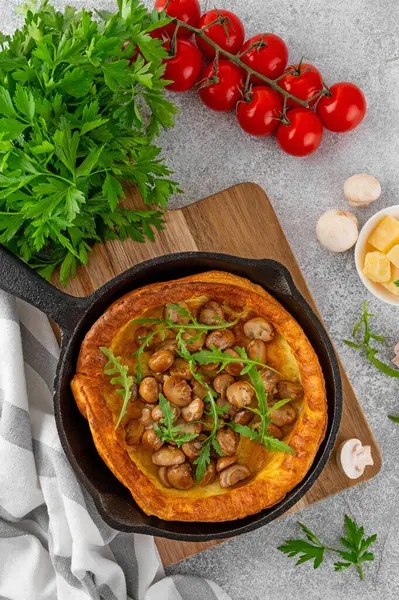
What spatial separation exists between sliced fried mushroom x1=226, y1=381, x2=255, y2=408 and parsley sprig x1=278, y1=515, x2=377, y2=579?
1.01 metres

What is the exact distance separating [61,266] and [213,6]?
5.25 feet

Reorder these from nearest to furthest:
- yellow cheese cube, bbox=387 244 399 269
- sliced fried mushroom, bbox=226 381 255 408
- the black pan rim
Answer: the black pan rim
sliced fried mushroom, bbox=226 381 255 408
yellow cheese cube, bbox=387 244 399 269

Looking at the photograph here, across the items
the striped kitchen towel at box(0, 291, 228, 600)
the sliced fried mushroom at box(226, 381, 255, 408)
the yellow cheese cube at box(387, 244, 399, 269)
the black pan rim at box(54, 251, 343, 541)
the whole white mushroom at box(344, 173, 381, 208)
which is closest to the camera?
the black pan rim at box(54, 251, 343, 541)

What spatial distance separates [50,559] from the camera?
128 inches

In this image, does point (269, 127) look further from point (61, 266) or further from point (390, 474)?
point (390, 474)

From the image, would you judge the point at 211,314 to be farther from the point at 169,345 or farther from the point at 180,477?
the point at 180,477

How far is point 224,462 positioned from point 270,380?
0.37 metres

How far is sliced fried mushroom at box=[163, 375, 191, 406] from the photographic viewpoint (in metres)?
2.80

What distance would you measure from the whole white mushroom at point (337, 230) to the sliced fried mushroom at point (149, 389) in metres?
1.21

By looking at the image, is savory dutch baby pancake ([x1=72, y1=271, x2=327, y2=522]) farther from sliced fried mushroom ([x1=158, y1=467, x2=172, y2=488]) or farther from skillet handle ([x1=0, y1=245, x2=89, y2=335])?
skillet handle ([x1=0, y1=245, x2=89, y2=335])

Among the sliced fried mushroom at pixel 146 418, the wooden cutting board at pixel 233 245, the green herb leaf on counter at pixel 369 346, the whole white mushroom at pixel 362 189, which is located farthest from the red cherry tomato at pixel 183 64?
the sliced fried mushroom at pixel 146 418

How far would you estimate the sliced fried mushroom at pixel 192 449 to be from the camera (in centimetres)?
280

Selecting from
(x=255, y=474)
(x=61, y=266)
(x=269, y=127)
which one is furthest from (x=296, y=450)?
(x=269, y=127)

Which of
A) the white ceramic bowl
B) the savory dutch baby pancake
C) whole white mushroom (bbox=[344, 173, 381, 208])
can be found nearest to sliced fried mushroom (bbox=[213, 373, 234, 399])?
the savory dutch baby pancake
